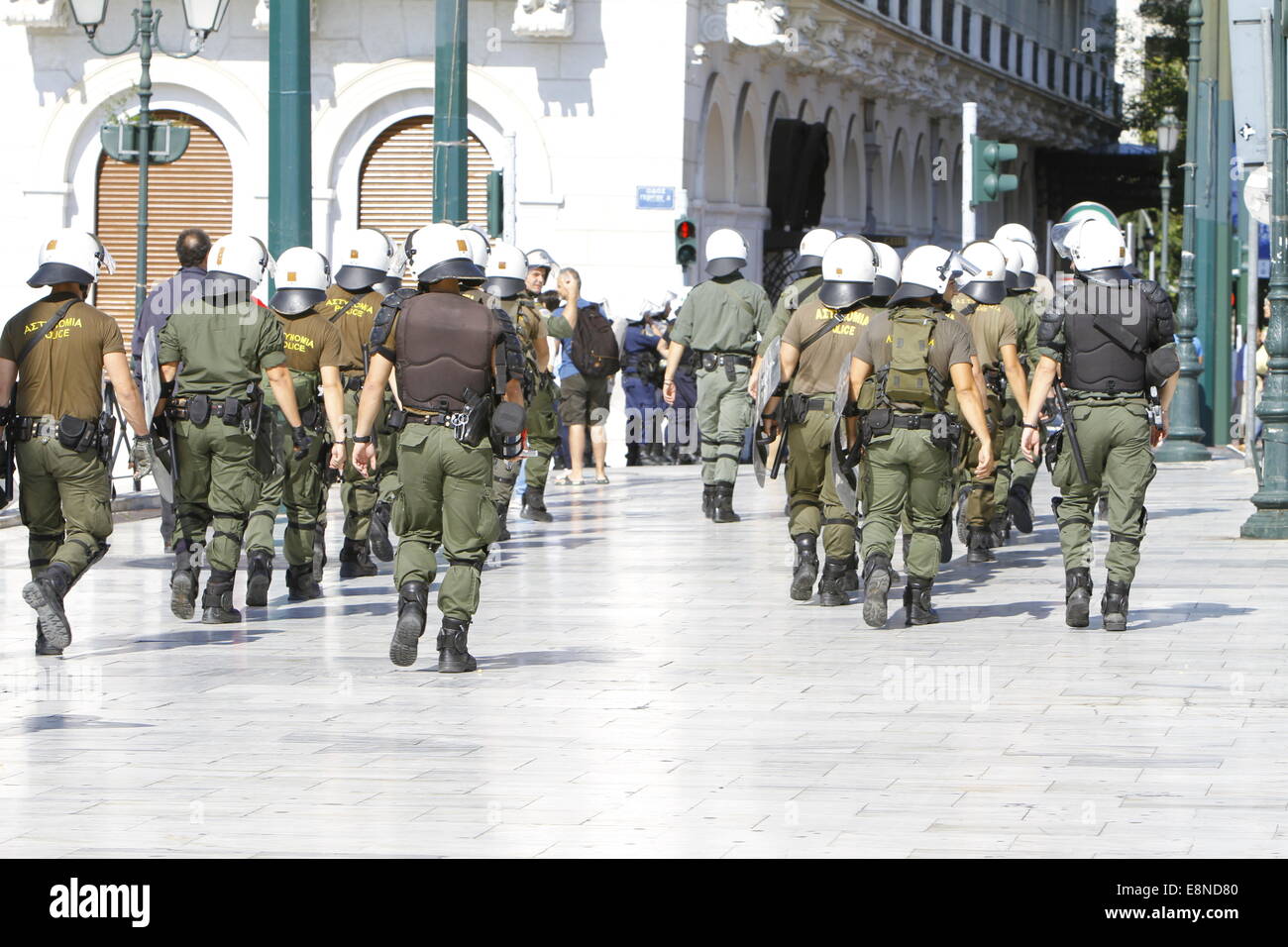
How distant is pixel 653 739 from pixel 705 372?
362 inches

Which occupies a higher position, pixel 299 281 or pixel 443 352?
pixel 299 281

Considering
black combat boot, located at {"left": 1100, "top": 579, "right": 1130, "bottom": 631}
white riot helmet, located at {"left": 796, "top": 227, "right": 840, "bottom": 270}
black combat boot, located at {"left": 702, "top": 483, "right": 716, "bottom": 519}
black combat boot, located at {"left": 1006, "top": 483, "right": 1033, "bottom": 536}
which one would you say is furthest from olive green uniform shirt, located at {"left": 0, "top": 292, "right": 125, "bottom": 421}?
black combat boot, located at {"left": 702, "top": 483, "right": 716, "bottom": 519}

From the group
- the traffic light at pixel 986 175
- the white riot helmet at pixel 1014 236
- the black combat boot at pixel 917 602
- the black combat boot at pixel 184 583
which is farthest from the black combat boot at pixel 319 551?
the traffic light at pixel 986 175

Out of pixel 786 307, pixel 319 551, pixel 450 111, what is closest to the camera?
pixel 319 551

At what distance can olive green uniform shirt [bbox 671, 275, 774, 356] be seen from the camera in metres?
17.4

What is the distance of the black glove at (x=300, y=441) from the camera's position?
12.5 m

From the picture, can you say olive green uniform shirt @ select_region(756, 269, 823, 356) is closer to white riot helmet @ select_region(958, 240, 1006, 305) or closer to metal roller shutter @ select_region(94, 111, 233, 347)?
white riot helmet @ select_region(958, 240, 1006, 305)

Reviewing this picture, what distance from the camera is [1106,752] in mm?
8195

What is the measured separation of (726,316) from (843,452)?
5319mm

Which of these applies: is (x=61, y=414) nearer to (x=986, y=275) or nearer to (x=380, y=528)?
(x=380, y=528)

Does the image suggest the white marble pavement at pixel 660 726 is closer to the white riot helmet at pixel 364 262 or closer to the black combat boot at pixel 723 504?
the white riot helmet at pixel 364 262

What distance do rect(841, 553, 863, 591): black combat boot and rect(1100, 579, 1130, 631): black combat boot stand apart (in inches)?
62.3

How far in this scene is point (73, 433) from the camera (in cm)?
1063

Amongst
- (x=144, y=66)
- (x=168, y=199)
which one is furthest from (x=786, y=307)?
(x=168, y=199)
